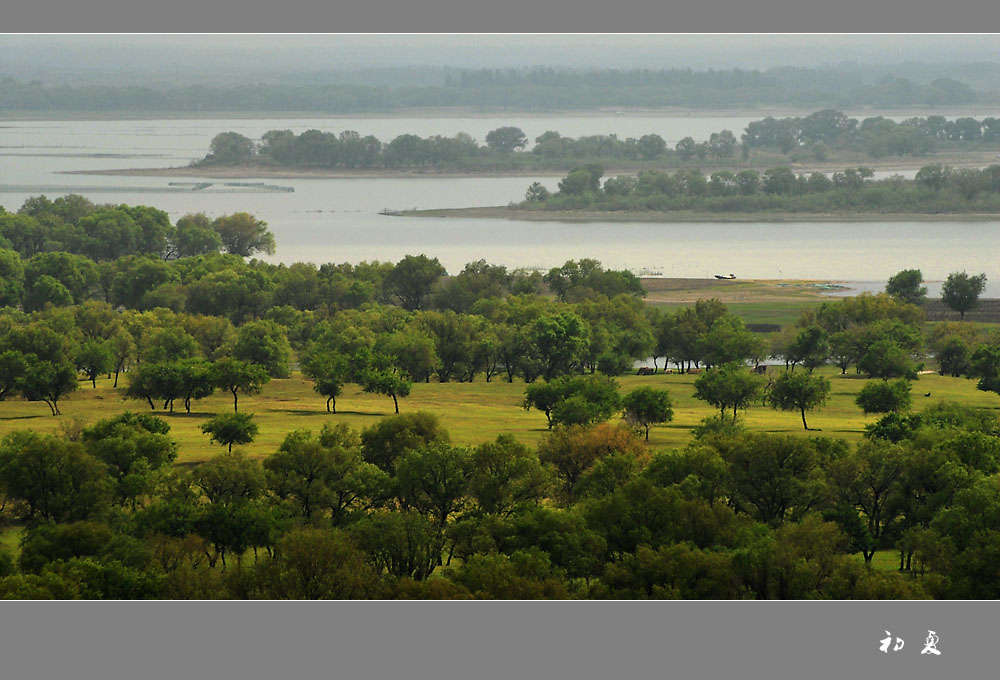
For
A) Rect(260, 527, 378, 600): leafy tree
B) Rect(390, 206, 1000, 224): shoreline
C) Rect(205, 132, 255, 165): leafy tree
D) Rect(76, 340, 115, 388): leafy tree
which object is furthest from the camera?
Rect(205, 132, 255, 165): leafy tree

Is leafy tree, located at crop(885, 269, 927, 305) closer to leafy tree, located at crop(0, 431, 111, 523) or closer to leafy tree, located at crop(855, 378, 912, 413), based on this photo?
leafy tree, located at crop(855, 378, 912, 413)

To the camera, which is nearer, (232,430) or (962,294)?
(232,430)

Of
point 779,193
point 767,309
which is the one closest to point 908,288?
point 767,309

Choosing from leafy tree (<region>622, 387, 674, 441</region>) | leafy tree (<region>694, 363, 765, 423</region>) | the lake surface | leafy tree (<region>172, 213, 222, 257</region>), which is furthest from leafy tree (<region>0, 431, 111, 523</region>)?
leafy tree (<region>172, 213, 222, 257</region>)

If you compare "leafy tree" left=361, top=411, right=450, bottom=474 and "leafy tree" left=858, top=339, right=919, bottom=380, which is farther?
"leafy tree" left=858, top=339, right=919, bottom=380

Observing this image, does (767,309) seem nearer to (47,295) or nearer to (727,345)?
(727,345)

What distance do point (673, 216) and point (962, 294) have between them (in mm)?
→ 44598

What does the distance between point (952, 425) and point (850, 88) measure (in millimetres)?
163248

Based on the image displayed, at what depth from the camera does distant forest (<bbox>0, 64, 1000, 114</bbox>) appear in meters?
182

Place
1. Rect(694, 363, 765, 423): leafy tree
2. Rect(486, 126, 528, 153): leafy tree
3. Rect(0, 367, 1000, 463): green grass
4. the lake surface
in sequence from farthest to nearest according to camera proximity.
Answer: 1. Rect(486, 126, 528, 153): leafy tree
2. the lake surface
3. Rect(694, 363, 765, 423): leafy tree
4. Rect(0, 367, 1000, 463): green grass

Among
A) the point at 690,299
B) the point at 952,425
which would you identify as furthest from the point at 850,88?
the point at 952,425

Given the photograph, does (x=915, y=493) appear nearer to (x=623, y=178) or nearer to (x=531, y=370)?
(x=531, y=370)

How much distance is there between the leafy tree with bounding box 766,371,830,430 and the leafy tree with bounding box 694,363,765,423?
61 centimetres

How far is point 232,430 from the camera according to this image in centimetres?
3797
